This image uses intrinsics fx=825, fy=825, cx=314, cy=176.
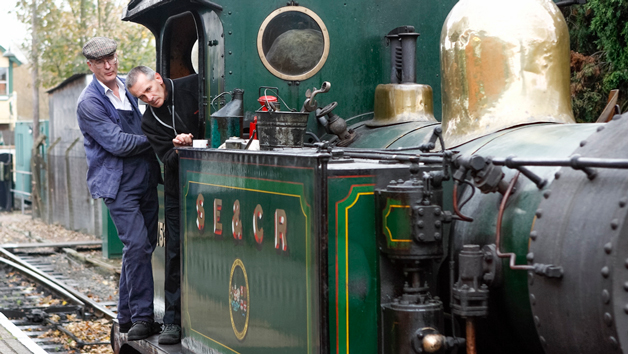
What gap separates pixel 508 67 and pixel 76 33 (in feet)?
55.1

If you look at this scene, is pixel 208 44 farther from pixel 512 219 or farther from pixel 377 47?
pixel 512 219

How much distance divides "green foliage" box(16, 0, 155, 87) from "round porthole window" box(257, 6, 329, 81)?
46.6ft

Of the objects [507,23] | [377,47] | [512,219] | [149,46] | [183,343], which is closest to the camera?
[512,219]

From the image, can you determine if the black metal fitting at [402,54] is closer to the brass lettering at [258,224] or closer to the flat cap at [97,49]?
the brass lettering at [258,224]

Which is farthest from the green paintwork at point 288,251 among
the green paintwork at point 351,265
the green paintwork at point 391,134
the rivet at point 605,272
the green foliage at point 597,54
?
the green foliage at point 597,54

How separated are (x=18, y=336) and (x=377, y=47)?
14.0 feet

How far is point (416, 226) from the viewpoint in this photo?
2.91 meters

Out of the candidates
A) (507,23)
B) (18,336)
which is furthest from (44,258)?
(507,23)

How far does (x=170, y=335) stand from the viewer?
4.80 meters

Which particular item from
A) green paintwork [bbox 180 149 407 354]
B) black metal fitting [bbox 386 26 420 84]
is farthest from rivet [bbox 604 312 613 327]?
black metal fitting [bbox 386 26 420 84]

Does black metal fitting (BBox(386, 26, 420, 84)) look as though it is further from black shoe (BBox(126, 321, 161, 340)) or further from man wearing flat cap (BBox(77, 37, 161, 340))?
black shoe (BBox(126, 321, 161, 340))

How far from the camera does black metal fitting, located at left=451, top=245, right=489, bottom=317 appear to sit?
9.20 ft

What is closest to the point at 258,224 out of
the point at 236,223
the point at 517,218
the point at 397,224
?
the point at 236,223

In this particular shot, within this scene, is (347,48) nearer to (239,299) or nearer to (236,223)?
(236,223)
